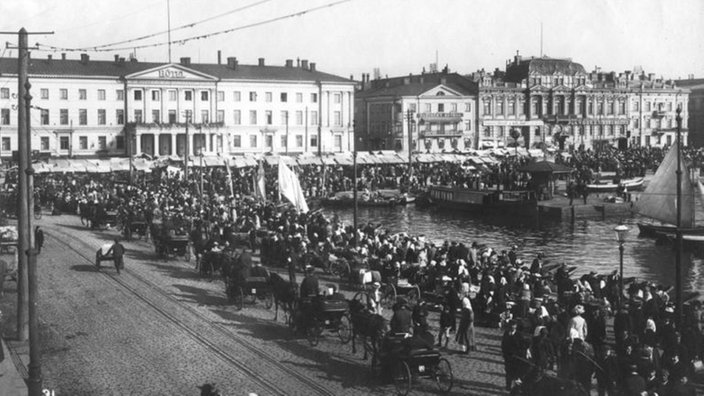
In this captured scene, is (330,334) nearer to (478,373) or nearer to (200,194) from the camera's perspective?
(478,373)

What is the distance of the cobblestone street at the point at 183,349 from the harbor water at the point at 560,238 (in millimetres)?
18004

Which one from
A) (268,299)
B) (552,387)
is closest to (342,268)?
(268,299)

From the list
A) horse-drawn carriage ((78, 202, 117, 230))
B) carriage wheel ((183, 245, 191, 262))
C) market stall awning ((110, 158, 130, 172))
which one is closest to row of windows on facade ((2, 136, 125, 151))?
market stall awning ((110, 158, 130, 172))

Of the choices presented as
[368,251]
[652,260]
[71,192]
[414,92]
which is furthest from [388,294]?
[414,92]

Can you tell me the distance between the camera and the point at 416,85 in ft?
351

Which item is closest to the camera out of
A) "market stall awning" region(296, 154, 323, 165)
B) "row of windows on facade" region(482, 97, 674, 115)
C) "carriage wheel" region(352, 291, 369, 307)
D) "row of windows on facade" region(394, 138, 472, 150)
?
"carriage wheel" region(352, 291, 369, 307)

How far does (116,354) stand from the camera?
17.8 meters

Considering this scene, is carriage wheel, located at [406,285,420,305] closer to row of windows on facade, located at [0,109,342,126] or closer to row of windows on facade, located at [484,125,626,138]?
row of windows on facade, located at [0,109,342,126]

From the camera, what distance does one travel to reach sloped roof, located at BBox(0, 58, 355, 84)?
87375 millimetres

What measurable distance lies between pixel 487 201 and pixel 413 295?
38655mm

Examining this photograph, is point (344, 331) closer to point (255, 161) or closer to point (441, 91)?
point (255, 161)

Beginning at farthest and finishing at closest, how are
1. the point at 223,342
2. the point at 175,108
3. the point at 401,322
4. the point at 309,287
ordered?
1. the point at 175,108
2. the point at 309,287
3. the point at 223,342
4. the point at 401,322

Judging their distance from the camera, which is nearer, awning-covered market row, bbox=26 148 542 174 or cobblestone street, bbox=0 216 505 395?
cobblestone street, bbox=0 216 505 395

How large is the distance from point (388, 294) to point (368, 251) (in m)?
6.50
